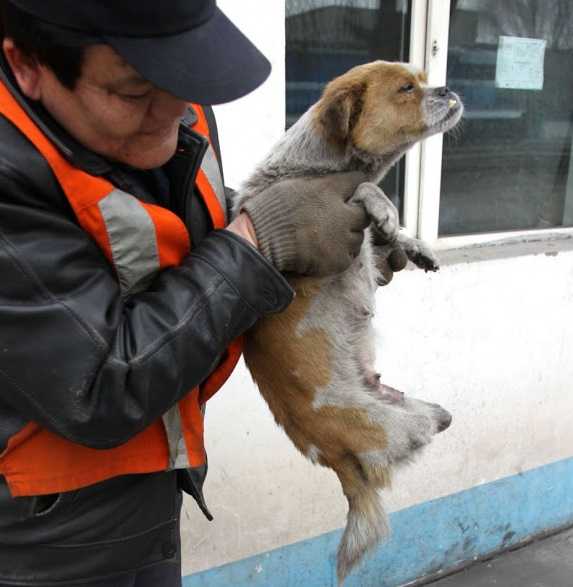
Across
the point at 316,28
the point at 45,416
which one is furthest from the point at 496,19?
the point at 45,416

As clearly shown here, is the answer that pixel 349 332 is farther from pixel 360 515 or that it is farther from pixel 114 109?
pixel 114 109

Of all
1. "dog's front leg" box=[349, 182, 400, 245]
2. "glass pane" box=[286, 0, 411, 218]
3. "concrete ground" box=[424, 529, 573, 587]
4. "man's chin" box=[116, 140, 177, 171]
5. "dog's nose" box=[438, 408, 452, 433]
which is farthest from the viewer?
"concrete ground" box=[424, 529, 573, 587]

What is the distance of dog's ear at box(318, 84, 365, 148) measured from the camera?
190 cm

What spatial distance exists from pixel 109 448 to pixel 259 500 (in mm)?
1734

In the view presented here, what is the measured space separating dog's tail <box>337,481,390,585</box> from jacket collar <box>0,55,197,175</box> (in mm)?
1108

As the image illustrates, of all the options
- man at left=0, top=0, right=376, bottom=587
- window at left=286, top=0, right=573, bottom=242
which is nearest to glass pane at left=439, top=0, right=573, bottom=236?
window at left=286, top=0, right=573, bottom=242

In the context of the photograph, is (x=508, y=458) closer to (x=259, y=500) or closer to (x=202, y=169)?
(x=259, y=500)

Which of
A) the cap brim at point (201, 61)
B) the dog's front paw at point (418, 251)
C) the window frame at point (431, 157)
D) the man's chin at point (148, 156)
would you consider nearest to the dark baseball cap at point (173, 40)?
the cap brim at point (201, 61)

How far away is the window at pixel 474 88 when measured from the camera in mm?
2936

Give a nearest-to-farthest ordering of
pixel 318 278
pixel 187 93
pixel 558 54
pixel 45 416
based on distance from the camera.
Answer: pixel 187 93 → pixel 45 416 → pixel 318 278 → pixel 558 54

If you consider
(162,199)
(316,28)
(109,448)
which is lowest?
(109,448)

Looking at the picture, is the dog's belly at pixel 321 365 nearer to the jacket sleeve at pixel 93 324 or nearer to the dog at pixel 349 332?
the dog at pixel 349 332

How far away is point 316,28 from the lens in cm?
288

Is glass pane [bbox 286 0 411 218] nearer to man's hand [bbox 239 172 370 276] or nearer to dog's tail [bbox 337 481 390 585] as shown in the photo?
man's hand [bbox 239 172 370 276]
